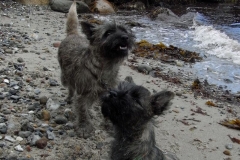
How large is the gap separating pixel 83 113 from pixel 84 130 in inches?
13.4

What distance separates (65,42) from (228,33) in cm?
1176

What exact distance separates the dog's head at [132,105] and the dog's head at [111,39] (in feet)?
4.28

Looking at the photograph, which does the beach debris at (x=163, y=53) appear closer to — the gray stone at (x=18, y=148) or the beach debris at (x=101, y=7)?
the gray stone at (x=18, y=148)

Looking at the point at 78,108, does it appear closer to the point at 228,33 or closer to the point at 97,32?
the point at 97,32

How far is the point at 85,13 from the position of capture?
18531 millimetres

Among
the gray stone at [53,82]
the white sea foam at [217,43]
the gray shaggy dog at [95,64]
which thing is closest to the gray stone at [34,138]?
the gray shaggy dog at [95,64]

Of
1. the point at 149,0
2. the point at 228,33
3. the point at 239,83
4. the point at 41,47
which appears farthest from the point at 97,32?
the point at 149,0

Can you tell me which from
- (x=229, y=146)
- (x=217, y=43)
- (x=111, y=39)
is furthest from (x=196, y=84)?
(x=217, y=43)

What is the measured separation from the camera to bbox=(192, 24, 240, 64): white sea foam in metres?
12.2

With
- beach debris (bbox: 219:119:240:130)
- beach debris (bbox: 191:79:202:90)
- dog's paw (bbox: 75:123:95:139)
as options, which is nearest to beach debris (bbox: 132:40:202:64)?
beach debris (bbox: 191:79:202:90)

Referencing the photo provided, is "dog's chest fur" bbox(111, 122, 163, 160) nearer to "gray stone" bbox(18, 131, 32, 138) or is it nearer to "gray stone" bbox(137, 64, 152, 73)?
"gray stone" bbox(18, 131, 32, 138)

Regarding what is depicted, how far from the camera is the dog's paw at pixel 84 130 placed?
5.44 m

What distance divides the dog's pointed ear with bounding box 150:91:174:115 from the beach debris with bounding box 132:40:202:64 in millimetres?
6421

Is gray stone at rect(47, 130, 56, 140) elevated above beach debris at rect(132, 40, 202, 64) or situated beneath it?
elevated above
